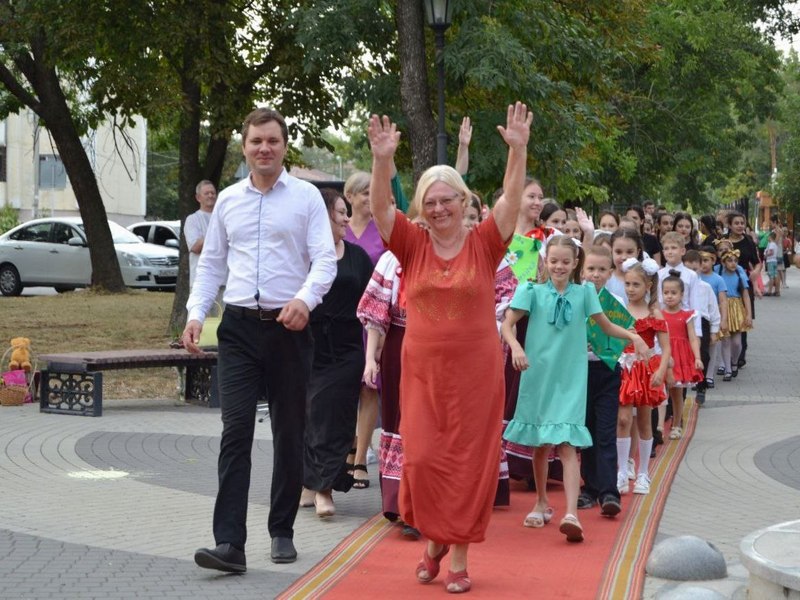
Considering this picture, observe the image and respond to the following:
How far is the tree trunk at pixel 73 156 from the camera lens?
24.6 metres

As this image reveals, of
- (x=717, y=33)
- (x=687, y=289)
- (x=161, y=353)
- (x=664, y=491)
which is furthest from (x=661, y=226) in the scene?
(x=717, y=33)

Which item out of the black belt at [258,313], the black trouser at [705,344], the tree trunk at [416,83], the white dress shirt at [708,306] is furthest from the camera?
the tree trunk at [416,83]

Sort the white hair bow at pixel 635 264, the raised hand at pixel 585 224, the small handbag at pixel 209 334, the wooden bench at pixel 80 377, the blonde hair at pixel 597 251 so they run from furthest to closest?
the small handbag at pixel 209 334 → the wooden bench at pixel 80 377 → the white hair bow at pixel 635 264 → the blonde hair at pixel 597 251 → the raised hand at pixel 585 224

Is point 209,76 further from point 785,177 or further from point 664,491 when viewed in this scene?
point 785,177

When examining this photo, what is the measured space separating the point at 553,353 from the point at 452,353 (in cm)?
181

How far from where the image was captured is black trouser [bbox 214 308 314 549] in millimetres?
6855

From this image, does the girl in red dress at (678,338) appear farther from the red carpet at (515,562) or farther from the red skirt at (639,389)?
the red carpet at (515,562)

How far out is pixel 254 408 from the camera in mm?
6902

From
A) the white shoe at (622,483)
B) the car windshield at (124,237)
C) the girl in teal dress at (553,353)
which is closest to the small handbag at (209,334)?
the white shoe at (622,483)

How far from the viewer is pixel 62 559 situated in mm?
7156

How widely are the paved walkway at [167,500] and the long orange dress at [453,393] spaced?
32.6 inches

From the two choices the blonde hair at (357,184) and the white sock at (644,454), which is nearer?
the blonde hair at (357,184)

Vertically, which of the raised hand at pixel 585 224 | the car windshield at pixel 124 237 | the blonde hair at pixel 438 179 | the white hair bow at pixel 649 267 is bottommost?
the car windshield at pixel 124 237

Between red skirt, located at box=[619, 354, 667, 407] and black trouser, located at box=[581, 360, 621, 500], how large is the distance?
0.60 metres
